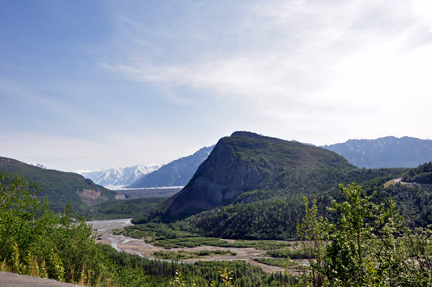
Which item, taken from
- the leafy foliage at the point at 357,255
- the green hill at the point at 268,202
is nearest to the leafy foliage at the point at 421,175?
the green hill at the point at 268,202

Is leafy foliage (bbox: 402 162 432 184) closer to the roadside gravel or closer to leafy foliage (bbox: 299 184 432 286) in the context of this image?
leafy foliage (bbox: 299 184 432 286)

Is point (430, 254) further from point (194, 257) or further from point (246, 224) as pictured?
point (246, 224)

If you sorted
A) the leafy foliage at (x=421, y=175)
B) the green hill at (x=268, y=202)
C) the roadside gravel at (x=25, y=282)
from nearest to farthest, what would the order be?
the roadside gravel at (x=25, y=282) < the leafy foliage at (x=421, y=175) < the green hill at (x=268, y=202)

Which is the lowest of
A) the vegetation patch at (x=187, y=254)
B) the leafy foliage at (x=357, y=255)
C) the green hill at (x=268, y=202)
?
the vegetation patch at (x=187, y=254)

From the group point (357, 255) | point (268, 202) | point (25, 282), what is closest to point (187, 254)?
point (268, 202)

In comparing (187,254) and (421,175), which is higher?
(421,175)

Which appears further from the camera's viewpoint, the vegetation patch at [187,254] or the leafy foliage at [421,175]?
the leafy foliage at [421,175]

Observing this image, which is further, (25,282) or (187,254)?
(187,254)

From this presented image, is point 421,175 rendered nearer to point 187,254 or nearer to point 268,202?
point 268,202

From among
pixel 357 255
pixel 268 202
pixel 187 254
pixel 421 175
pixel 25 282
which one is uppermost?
pixel 421 175

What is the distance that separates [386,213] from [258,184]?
189m

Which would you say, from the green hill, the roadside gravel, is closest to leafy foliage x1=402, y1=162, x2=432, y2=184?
the green hill

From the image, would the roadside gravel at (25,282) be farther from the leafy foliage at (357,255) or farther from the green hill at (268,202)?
the green hill at (268,202)

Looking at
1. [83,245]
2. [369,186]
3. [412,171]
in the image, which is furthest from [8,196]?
[412,171]
